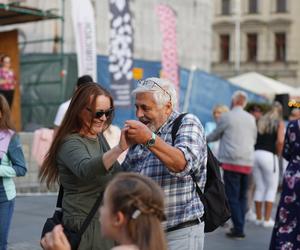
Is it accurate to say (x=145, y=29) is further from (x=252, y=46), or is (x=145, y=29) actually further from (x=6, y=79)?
(x=252, y=46)

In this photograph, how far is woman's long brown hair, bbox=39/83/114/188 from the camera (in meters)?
4.03

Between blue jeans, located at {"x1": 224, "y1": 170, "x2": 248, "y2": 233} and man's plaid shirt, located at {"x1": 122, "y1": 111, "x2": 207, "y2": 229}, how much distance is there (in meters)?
5.07

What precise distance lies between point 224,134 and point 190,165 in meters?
5.63

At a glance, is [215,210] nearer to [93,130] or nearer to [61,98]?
[93,130]

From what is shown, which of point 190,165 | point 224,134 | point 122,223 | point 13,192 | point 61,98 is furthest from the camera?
point 61,98

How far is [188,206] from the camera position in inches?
162

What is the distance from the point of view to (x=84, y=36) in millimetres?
13586

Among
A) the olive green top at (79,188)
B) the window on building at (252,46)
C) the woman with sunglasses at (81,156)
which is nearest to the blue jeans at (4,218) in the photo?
the woman with sunglasses at (81,156)

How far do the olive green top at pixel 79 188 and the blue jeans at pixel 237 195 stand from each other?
5.31 meters

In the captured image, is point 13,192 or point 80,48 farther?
point 80,48

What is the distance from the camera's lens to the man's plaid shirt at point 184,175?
3951 millimetres

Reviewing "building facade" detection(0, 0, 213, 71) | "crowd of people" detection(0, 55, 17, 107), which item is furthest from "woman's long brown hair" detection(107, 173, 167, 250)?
"building facade" detection(0, 0, 213, 71)

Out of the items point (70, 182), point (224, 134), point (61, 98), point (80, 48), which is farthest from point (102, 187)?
point (61, 98)

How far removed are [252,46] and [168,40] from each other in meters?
49.8
